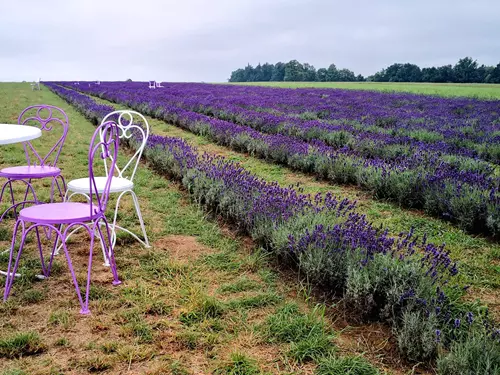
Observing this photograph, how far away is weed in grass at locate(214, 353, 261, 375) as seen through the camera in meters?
2.24

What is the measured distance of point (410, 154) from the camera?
7.38 metres

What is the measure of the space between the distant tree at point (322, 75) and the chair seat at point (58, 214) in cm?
7088

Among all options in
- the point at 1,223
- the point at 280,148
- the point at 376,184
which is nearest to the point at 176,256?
the point at 1,223

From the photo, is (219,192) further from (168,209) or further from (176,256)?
(176,256)

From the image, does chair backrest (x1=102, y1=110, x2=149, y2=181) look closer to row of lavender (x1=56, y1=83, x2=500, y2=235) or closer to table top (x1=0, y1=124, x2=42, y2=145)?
table top (x1=0, y1=124, x2=42, y2=145)

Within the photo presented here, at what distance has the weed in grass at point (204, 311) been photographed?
2754 millimetres

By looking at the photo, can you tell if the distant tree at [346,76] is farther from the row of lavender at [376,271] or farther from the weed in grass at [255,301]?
the weed in grass at [255,301]

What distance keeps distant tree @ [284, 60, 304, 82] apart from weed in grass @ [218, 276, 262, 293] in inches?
2928

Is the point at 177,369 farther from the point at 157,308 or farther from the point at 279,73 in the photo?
the point at 279,73

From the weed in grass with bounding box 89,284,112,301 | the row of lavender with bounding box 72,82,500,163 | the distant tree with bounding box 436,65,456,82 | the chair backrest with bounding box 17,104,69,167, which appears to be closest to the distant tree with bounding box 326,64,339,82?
the distant tree with bounding box 436,65,456,82

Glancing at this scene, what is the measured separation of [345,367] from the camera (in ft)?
7.40

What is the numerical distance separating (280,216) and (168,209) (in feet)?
6.00

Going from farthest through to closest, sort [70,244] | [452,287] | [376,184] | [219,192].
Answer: [376,184], [219,192], [70,244], [452,287]

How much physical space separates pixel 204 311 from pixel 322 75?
239 feet
